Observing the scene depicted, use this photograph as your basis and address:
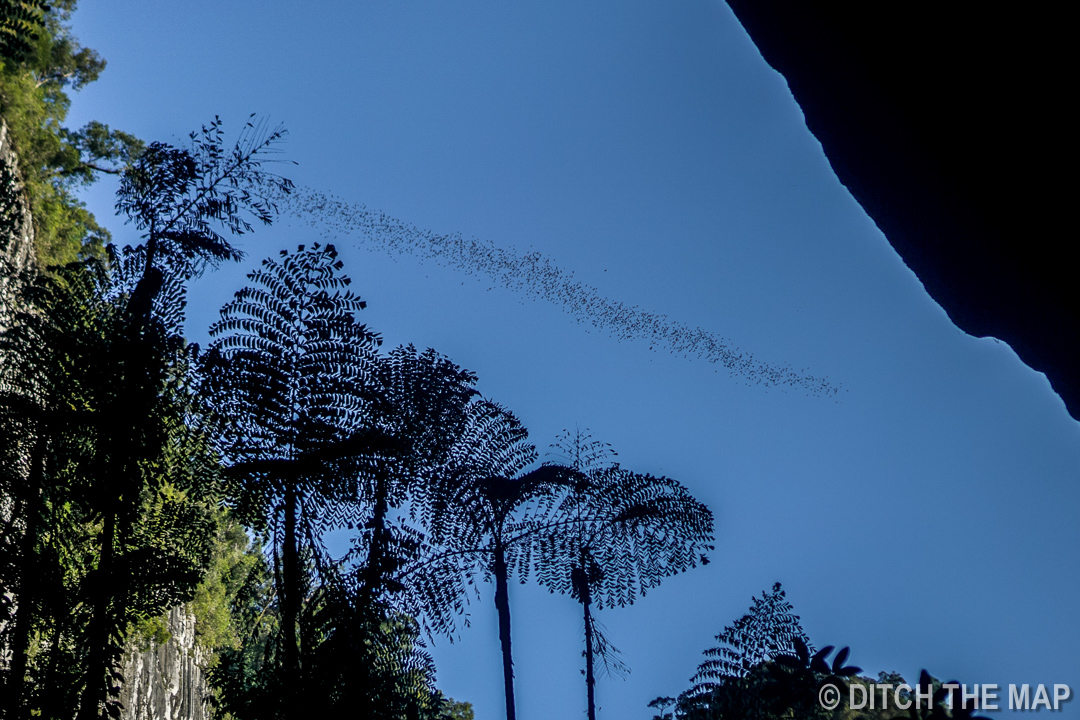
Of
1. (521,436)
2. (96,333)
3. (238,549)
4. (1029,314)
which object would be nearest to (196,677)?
(238,549)

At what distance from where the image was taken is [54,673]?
527 cm

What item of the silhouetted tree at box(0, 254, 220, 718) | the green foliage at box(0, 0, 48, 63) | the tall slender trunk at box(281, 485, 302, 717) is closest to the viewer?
the green foliage at box(0, 0, 48, 63)

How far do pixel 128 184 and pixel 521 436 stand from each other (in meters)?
4.58

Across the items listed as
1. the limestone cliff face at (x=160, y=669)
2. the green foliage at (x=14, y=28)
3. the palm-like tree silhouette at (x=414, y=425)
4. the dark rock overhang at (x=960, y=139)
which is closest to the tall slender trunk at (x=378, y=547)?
the palm-like tree silhouette at (x=414, y=425)

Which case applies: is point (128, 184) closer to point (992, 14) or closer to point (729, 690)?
point (992, 14)

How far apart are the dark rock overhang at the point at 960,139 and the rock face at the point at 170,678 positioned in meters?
15.2

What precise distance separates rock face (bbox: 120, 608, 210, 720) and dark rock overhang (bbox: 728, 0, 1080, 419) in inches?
598

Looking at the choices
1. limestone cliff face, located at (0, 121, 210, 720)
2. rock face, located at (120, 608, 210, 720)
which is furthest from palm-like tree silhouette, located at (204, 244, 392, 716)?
rock face, located at (120, 608, 210, 720)

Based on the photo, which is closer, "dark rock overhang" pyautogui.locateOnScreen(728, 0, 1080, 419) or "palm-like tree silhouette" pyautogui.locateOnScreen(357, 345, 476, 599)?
"dark rock overhang" pyautogui.locateOnScreen(728, 0, 1080, 419)

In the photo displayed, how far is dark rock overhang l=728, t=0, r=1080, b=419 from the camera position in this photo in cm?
389

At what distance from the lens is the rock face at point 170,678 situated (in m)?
15.0

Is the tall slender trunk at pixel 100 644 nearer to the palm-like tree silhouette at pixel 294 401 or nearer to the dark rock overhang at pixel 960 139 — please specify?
the palm-like tree silhouette at pixel 294 401

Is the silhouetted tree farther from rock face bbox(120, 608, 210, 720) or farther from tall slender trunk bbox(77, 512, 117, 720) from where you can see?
rock face bbox(120, 608, 210, 720)

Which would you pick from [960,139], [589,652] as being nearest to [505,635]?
[589,652]
